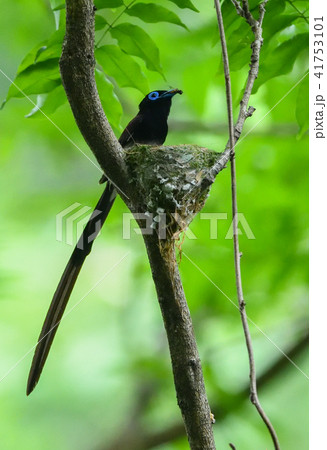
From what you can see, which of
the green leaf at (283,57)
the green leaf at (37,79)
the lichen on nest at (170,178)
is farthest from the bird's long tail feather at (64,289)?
the green leaf at (283,57)

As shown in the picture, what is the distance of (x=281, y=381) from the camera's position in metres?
3.21

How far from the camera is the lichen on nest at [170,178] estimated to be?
2078mm

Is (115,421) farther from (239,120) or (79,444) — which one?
(239,120)

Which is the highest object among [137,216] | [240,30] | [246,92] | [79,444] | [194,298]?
[240,30]

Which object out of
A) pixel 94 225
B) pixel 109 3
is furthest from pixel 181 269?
pixel 109 3

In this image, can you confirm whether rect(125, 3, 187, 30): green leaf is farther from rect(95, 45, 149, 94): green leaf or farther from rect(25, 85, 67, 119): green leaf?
rect(25, 85, 67, 119): green leaf

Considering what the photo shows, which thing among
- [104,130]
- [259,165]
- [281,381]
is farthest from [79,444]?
[104,130]

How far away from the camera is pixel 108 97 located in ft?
7.33

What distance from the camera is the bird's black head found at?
3.12 m

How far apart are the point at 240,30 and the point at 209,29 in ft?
3.32

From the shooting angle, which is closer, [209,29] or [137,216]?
[137,216]

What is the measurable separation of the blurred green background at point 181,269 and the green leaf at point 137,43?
2.27ft

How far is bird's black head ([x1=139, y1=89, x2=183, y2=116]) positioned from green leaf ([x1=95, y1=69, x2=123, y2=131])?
2.94 feet

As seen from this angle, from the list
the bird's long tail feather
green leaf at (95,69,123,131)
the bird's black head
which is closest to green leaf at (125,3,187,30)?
green leaf at (95,69,123,131)
